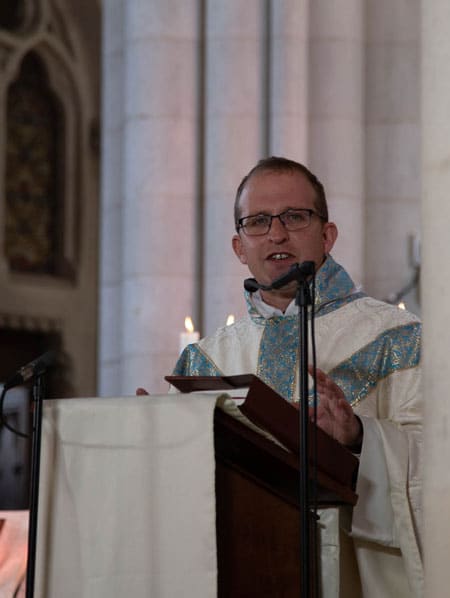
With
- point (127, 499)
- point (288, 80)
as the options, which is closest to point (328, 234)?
point (127, 499)

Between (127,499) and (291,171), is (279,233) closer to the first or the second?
(291,171)

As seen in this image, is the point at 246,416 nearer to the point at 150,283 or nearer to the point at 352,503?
the point at 352,503

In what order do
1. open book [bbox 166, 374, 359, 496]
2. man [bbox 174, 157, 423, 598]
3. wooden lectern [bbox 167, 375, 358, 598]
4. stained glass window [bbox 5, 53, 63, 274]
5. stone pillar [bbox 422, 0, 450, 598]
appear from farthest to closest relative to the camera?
stained glass window [bbox 5, 53, 63, 274] → man [bbox 174, 157, 423, 598] → wooden lectern [bbox 167, 375, 358, 598] → open book [bbox 166, 374, 359, 496] → stone pillar [bbox 422, 0, 450, 598]

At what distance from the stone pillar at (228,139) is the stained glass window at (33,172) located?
28.0ft

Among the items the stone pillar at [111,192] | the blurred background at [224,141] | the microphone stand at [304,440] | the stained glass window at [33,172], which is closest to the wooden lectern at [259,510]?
the microphone stand at [304,440]

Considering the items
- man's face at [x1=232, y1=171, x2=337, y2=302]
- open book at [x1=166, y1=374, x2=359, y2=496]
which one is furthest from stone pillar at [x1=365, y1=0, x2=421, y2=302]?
open book at [x1=166, y1=374, x2=359, y2=496]

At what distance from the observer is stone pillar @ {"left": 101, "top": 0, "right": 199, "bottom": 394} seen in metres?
8.76

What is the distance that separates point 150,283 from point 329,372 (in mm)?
4347

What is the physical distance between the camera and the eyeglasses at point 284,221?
444 cm

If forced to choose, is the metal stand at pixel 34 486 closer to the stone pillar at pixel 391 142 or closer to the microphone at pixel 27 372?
the microphone at pixel 27 372

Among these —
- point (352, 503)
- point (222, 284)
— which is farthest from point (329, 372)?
point (222, 284)

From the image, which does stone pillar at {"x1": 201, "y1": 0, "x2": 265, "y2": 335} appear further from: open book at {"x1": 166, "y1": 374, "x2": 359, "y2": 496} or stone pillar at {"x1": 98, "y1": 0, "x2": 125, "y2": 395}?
open book at {"x1": 166, "y1": 374, "x2": 359, "y2": 496}

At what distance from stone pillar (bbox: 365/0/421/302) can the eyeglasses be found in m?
4.75

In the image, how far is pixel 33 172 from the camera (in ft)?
56.9
